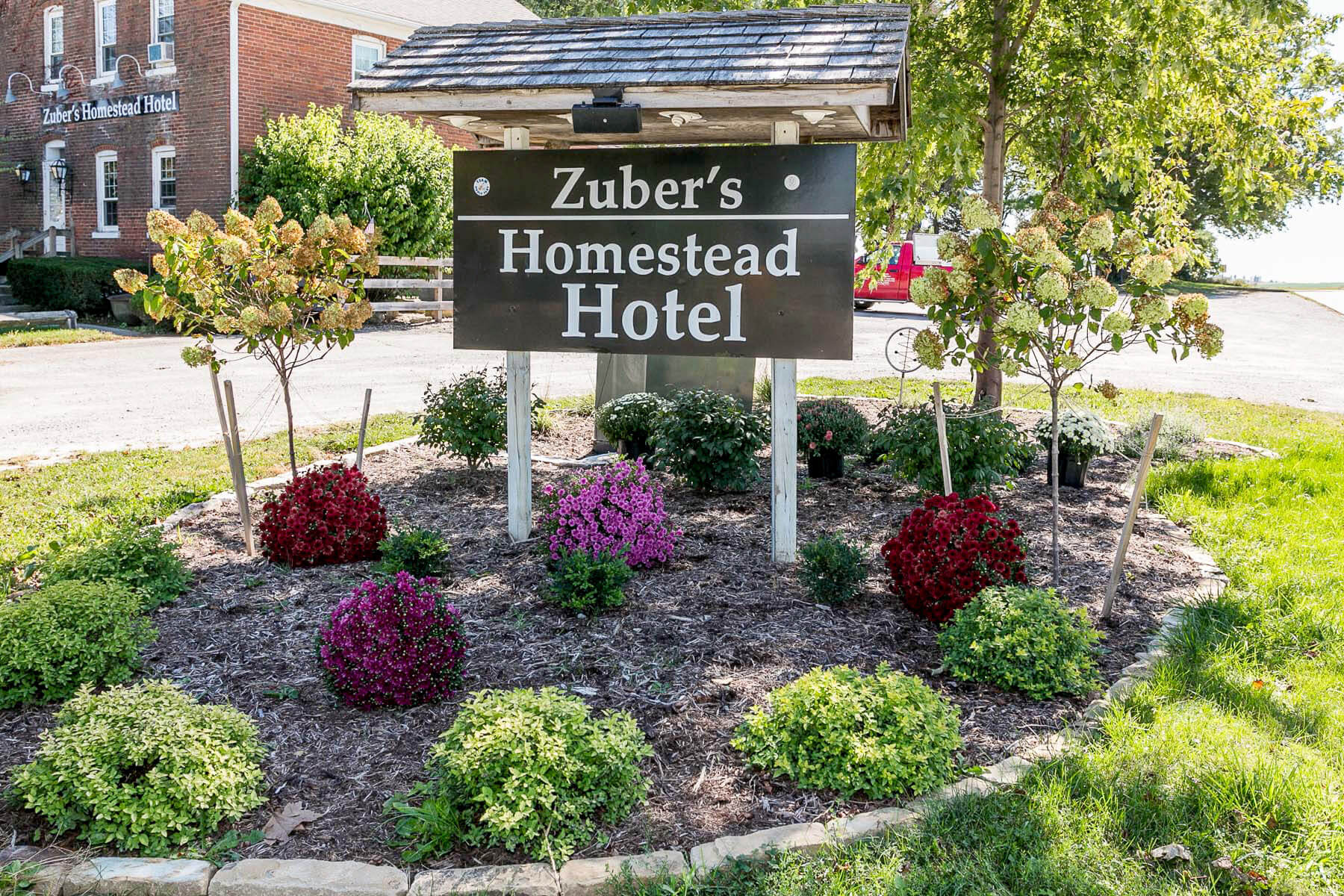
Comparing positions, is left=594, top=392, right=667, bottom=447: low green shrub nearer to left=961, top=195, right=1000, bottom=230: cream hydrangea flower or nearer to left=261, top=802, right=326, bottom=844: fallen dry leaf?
left=961, top=195, right=1000, bottom=230: cream hydrangea flower

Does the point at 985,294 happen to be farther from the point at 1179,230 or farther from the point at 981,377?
the point at 1179,230

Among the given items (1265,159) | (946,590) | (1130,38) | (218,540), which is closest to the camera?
(946,590)

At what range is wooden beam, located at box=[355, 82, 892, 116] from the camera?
15.6ft

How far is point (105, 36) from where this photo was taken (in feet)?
72.3

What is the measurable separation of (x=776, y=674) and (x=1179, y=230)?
722 centimetres

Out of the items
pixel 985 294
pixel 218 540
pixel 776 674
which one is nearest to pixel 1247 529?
pixel 985 294

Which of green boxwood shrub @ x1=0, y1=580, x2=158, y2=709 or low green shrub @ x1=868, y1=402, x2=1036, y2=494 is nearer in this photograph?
green boxwood shrub @ x1=0, y1=580, x2=158, y2=709

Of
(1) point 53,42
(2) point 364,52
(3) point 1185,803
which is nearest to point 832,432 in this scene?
(3) point 1185,803

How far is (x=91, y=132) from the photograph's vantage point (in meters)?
22.5

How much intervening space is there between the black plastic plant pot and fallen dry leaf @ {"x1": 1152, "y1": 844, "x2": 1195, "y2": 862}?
4690 mm

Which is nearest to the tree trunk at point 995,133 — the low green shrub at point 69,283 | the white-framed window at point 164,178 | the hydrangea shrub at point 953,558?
the hydrangea shrub at point 953,558

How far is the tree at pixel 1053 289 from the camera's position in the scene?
4.52m

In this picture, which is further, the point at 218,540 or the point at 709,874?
the point at 218,540

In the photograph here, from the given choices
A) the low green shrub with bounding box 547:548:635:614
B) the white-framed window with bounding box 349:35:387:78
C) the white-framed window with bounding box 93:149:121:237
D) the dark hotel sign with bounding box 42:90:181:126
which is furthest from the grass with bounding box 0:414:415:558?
the white-framed window with bounding box 93:149:121:237
